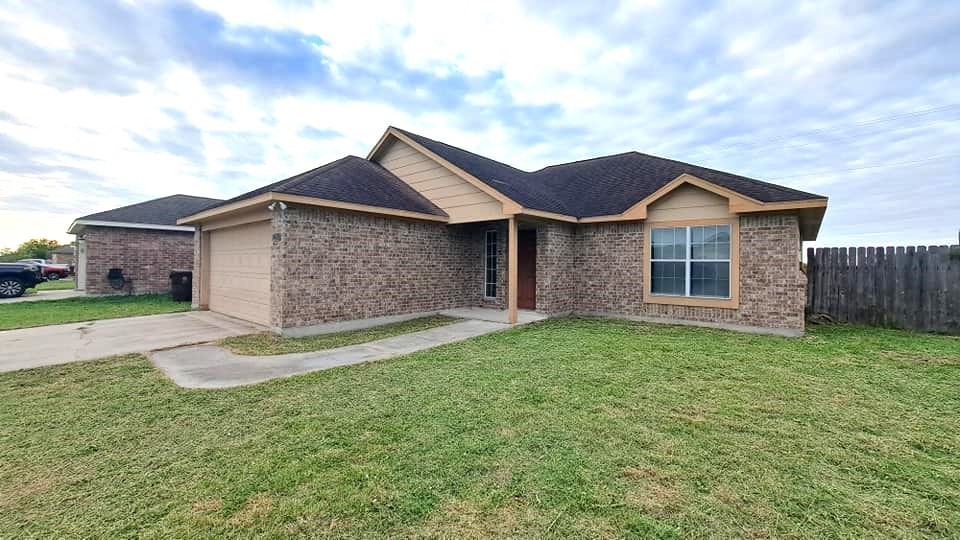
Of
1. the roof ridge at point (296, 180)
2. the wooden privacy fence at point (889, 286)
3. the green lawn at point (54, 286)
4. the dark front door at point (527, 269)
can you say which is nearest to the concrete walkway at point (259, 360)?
the roof ridge at point (296, 180)

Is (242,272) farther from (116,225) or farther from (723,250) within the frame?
(723,250)

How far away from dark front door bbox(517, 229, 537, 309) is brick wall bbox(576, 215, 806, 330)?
152cm

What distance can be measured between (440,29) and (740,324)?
10.0m

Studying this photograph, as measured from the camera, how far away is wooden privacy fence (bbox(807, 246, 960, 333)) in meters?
8.48

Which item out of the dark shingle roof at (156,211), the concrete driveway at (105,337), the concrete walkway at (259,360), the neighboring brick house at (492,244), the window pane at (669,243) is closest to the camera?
the concrete walkway at (259,360)

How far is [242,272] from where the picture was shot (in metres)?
10.2

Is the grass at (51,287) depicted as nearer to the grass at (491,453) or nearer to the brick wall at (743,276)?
the grass at (491,453)

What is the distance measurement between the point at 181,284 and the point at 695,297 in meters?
16.4

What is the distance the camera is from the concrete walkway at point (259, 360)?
537 cm

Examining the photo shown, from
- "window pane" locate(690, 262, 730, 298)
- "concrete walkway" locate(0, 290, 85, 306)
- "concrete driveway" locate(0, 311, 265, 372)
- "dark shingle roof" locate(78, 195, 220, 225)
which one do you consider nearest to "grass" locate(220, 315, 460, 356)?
"concrete driveway" locate(0, 311, 265, 372)

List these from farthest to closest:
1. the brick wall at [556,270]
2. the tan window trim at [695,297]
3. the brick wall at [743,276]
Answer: the brick wall at [556,270]
the tan window trim at [695,297]
the brick wall at [743,276]

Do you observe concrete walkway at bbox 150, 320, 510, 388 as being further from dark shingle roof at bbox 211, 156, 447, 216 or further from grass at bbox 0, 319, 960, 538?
dark shingle roof at bbox 211, 156, 447, 216

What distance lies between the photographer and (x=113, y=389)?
15.9 feet

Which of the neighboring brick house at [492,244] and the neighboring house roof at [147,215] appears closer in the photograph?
the neighboring brick house at [492,244]
